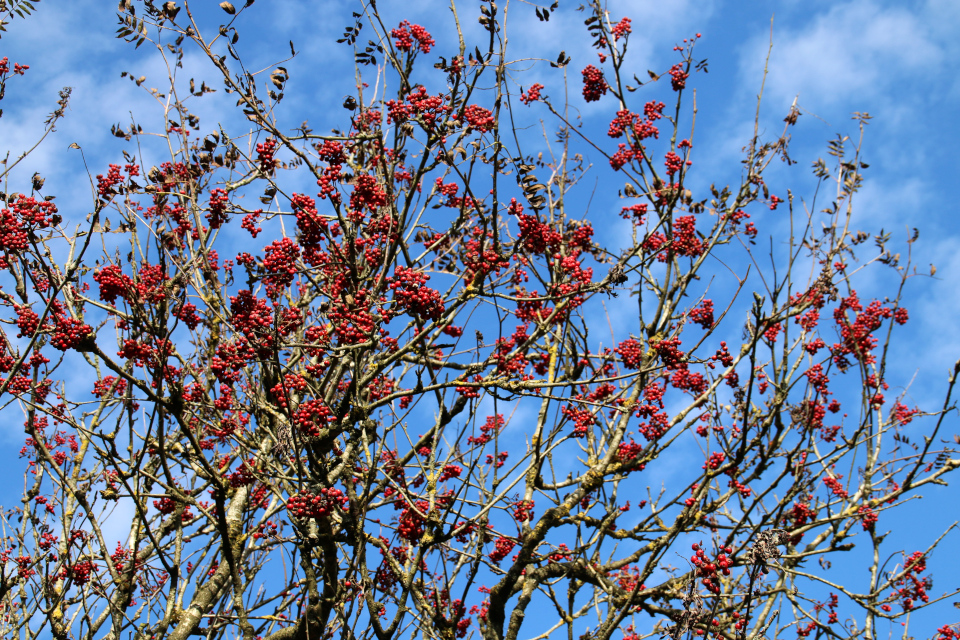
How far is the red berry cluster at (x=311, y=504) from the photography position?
14.3ft

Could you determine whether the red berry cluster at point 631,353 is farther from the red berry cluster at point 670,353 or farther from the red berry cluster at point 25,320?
the red berry cluster at point 25,320

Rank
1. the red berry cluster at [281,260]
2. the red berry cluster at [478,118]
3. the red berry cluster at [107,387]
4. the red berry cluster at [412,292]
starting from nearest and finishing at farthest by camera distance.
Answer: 1. the red berry cluster at [412,292]
2. the red berry cluster at [281,260]
3. the red berry cluster at [478,118]
4. the red berry cluster at [107,387]

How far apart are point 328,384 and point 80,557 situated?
3792mm

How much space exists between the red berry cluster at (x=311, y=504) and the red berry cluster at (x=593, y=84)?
5.82 meters

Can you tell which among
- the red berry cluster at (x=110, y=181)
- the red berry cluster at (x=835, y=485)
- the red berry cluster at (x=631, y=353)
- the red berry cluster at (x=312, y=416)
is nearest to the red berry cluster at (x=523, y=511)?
the red berry cluster at (x=631, y=353)

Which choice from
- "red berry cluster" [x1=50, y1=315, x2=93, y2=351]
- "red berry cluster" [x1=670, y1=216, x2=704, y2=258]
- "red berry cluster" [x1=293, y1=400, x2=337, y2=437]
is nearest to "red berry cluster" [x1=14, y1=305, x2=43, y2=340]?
"red berry cluster" [x1=50, y1=315, x2=93, y2=351]

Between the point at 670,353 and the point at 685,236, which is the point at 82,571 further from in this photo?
the point at 685,236

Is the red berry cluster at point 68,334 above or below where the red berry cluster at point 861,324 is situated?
below

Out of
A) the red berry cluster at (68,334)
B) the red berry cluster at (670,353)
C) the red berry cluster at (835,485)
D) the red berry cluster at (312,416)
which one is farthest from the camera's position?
the red berry cluster at (835,485)

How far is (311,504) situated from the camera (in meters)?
4.34

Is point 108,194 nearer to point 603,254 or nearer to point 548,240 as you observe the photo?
point 548,240

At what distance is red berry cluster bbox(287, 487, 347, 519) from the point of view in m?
4.35

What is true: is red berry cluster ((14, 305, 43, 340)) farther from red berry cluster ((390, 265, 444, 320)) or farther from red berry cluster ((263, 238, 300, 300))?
red berry cluster ((390, 265, 444, 320))

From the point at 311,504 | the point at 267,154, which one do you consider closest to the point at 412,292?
the point at 311,504
